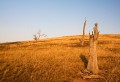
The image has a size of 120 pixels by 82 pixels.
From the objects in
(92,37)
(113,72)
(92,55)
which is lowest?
(113,72)

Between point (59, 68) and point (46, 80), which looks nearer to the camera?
point (46, 80)

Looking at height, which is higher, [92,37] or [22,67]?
[92,37]

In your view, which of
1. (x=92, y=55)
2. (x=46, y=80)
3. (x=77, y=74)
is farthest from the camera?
(x=92, y=55)

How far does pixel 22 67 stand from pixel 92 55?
6.36 m

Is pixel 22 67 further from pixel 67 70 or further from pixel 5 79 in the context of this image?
pixel 67 70

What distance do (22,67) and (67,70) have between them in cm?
418

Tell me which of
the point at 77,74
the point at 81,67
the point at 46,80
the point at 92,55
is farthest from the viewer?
the point at 81,67

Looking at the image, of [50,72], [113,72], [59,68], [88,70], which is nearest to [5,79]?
[50,72]

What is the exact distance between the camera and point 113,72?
45.2 feet

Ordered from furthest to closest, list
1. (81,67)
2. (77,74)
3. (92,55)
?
(81,67)
(92,55)
(77,74)

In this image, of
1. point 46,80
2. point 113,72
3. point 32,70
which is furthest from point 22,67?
→ point 113,72

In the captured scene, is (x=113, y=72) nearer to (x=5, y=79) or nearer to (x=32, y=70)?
(x=32, y=70)

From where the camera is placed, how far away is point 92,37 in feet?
46.1

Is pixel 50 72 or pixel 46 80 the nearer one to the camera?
pixel 46 80
